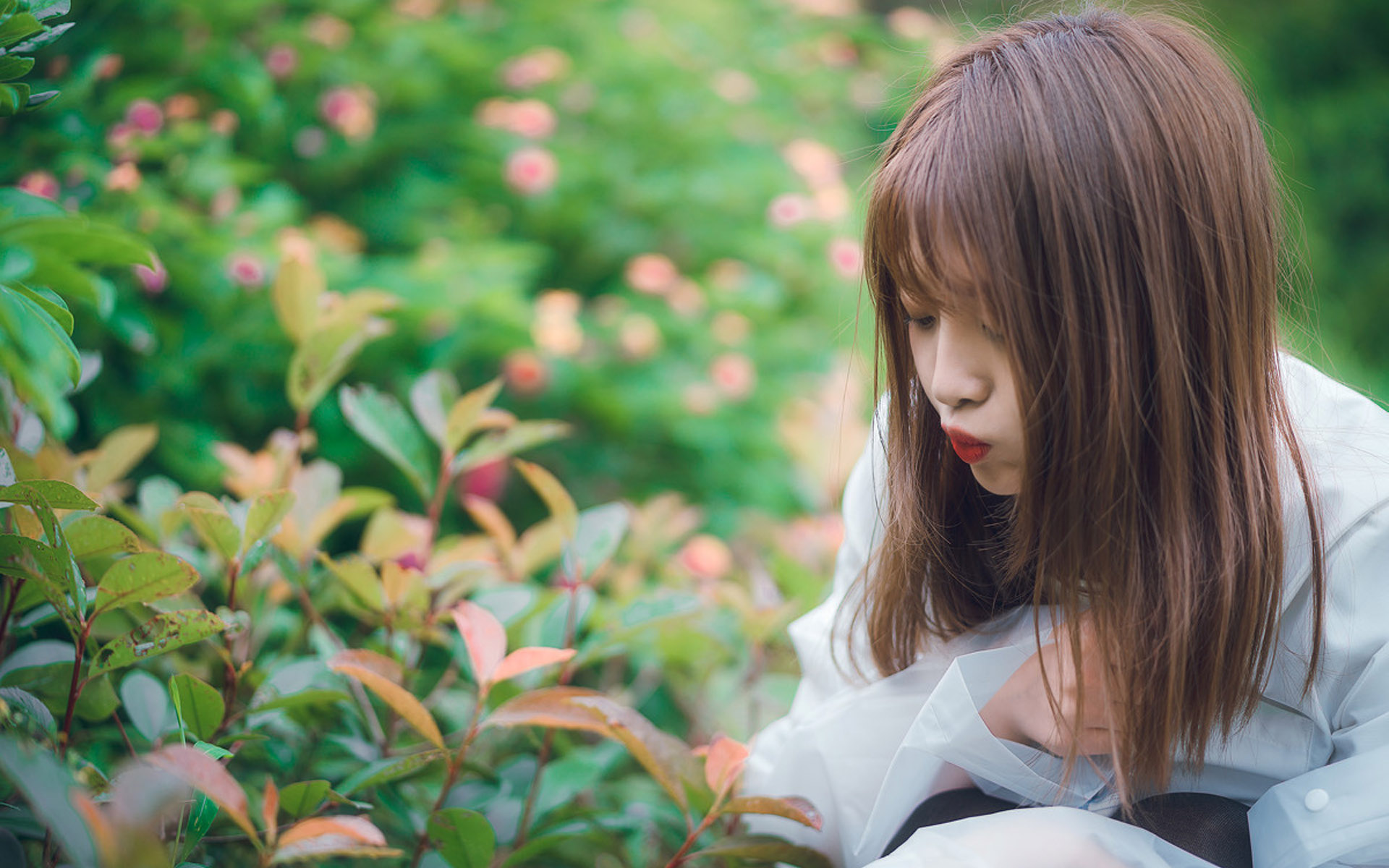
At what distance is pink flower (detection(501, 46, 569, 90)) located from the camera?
1.80 meters

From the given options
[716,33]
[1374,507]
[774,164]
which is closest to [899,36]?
[716,33]

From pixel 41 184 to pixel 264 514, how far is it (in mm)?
468

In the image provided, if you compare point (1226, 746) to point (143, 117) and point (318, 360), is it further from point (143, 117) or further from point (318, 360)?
point (143, 117)

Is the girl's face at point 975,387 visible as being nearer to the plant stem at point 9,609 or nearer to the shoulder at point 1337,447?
the shoulder at point 1337,447

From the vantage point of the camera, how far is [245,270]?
3.95 feet

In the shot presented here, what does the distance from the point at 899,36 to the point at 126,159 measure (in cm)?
244

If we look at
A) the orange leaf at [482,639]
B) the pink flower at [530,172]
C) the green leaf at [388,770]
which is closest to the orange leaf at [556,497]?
the orange leaf at [482,639]

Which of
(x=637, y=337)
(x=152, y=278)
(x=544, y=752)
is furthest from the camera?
(x=637, y=337)

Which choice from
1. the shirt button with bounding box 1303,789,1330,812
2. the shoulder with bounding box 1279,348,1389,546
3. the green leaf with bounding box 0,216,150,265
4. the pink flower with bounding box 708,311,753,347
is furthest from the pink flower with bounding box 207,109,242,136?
the shirt button with bounding box 1303,789,1330,812

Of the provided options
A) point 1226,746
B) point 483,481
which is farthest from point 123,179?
point 1226,746

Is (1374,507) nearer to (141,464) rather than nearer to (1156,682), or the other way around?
(1156,682)

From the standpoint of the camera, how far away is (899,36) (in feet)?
9.53

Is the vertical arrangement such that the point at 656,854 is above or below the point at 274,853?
below

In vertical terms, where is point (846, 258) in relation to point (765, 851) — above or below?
above
